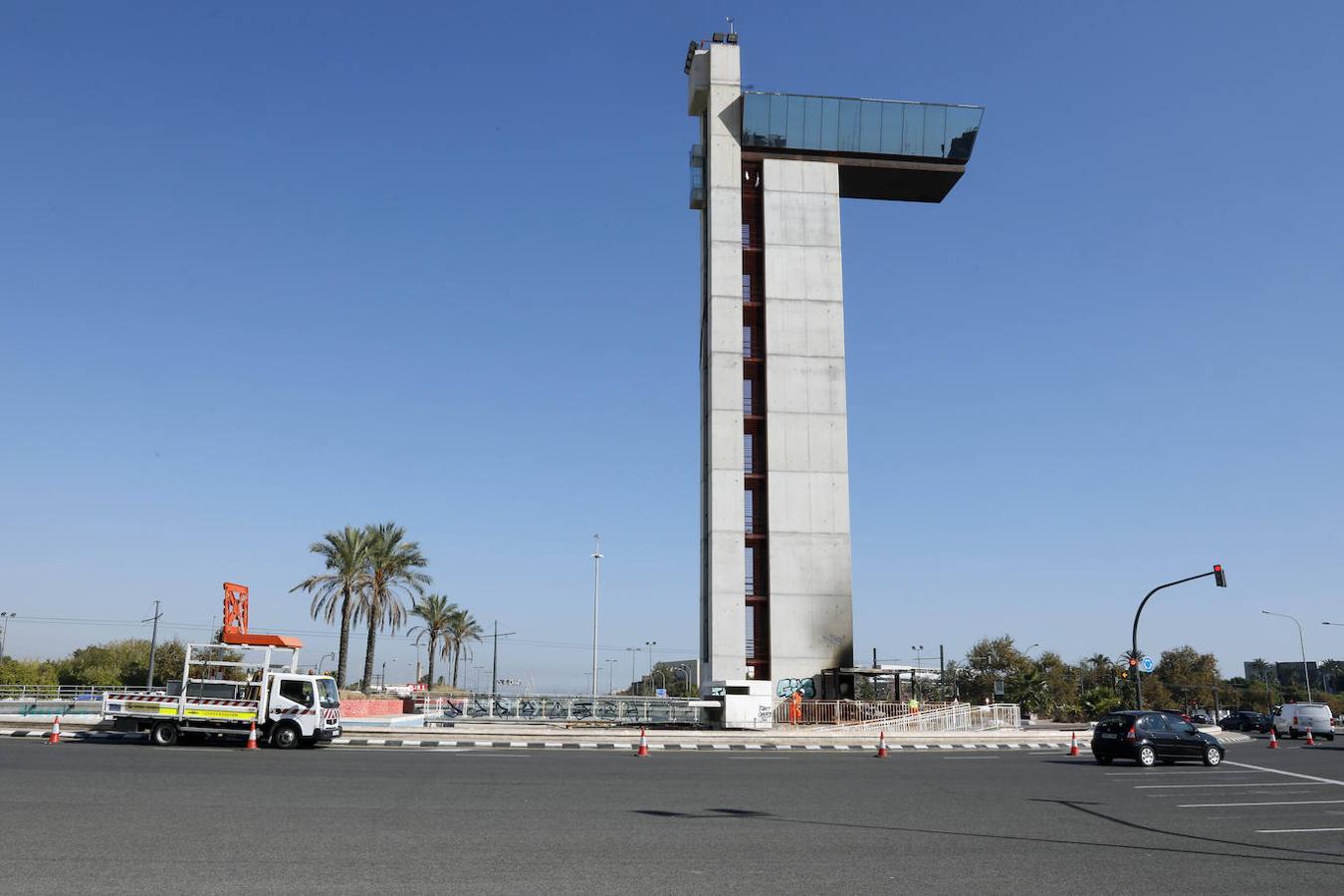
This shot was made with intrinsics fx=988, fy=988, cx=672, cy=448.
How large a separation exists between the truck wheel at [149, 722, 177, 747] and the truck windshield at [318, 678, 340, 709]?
13.1 ft

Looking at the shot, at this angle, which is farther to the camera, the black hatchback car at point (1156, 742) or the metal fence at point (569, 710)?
the metal fence at point (569, 710)

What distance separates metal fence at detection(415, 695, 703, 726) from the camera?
4472 cm

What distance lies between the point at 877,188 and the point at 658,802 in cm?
5187

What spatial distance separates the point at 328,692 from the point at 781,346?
1264 inches

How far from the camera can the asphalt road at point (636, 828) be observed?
33.1ft

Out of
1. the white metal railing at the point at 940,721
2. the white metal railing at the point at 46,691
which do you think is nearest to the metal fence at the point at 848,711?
the white metal railing at the point at 940,721

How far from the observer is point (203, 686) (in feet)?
93.4

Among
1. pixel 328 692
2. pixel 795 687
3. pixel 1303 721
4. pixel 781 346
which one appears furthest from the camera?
pixel 781 346

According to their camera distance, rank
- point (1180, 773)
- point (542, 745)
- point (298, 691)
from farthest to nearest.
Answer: point (542, 745) → point (298, 691) → point (1180, 773)

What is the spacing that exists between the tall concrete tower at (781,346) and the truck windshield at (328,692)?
77.2 ft

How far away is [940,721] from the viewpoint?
43281mm

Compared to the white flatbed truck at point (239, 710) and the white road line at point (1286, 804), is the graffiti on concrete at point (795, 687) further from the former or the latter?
the white road line at point (1286, 804)

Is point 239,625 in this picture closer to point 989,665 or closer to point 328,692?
point 328,692

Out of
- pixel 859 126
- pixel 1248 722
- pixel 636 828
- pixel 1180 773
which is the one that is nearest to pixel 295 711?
pixel 636 828
